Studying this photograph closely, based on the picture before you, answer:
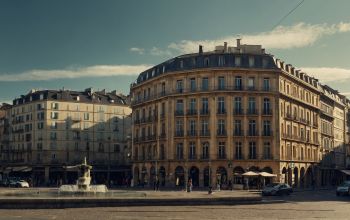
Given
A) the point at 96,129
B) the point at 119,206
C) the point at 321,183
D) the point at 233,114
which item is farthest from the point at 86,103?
the point at 119,206

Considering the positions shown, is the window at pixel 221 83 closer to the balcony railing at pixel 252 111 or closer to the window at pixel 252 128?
the balcony railing at pixel 252 111

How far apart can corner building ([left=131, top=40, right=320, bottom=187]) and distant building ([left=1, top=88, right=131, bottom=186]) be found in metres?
25.3

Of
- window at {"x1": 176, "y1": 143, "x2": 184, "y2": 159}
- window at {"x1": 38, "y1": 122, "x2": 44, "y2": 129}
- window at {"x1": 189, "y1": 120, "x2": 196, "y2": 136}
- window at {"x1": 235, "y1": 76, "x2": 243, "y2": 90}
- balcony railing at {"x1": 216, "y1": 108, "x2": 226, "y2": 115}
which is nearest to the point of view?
balcony railing at {"x1": 216, "y1": 108, "x2": 226, "y2": 115}

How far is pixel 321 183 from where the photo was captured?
8319 centimetres

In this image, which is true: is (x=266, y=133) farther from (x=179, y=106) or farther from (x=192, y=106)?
(x=179, y=106)

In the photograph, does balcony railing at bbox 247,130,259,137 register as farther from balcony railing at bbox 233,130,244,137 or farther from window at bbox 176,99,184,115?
window at bbox 176,99,184,115

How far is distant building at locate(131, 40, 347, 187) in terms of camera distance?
65688 mm

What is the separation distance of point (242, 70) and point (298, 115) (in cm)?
1427

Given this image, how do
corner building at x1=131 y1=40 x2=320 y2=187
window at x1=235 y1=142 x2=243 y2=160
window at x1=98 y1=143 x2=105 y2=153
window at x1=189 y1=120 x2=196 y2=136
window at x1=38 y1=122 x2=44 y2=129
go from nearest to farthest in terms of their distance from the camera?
window at x1=235 y1=142 x2=243 y2=160 → corner building at x1=131 y1=40 x2=320 y2=187 → window at x1=189 y1=120 x2=196 y2=136 → window at x1=38 y1=122 x2=44 y2=129 → window at x1=98 y1=143 x2=105 y2=153

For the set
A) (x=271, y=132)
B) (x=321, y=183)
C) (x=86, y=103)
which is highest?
(x=86, y=103)

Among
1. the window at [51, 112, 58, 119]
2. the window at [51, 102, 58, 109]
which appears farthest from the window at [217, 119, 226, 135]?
the window at [51, 102, 58, 109]

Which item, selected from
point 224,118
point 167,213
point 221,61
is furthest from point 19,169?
point 167,213

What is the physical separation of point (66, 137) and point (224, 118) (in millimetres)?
38564

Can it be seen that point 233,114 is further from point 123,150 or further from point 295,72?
point 123,150
